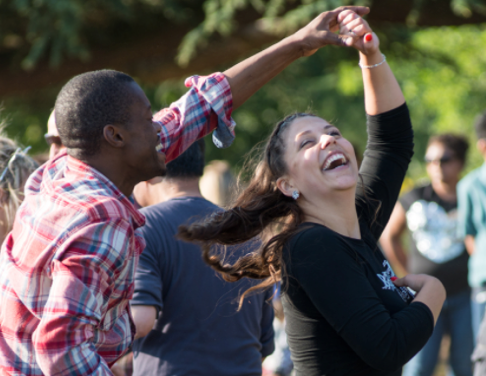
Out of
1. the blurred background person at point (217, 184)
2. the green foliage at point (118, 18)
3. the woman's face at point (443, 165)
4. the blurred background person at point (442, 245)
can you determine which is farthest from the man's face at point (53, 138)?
the green foliage at point (118, 18)

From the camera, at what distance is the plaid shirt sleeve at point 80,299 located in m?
1.37

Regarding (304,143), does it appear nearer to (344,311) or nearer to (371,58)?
(371,58)

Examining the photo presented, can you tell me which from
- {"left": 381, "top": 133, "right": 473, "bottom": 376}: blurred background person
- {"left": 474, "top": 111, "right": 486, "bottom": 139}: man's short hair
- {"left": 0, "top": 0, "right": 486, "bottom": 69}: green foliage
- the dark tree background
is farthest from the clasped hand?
{"left": 0, "top": 0, "right": 486, "bottom": 69}: green foliage

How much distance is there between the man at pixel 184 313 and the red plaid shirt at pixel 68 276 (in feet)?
2.25

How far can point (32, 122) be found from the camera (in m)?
8.92

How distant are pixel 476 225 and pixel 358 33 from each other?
3062 millimetres

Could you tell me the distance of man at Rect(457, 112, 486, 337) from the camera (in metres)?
4.43

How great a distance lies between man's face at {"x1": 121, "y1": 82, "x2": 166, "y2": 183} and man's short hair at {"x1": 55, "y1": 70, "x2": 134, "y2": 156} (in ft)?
0.09

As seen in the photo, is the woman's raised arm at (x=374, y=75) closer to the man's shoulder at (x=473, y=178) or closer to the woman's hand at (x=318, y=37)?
the woman's hand at (x=318, y=37)

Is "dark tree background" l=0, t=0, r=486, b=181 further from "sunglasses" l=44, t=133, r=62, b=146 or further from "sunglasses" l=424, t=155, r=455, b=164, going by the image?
"sunglasses" l=44, t=133, r=62, b=146

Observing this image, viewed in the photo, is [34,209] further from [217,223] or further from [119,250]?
[217,223]

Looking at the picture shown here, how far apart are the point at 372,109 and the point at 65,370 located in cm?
147

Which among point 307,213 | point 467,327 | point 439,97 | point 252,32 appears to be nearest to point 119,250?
point 307,213

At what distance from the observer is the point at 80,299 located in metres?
1.37
